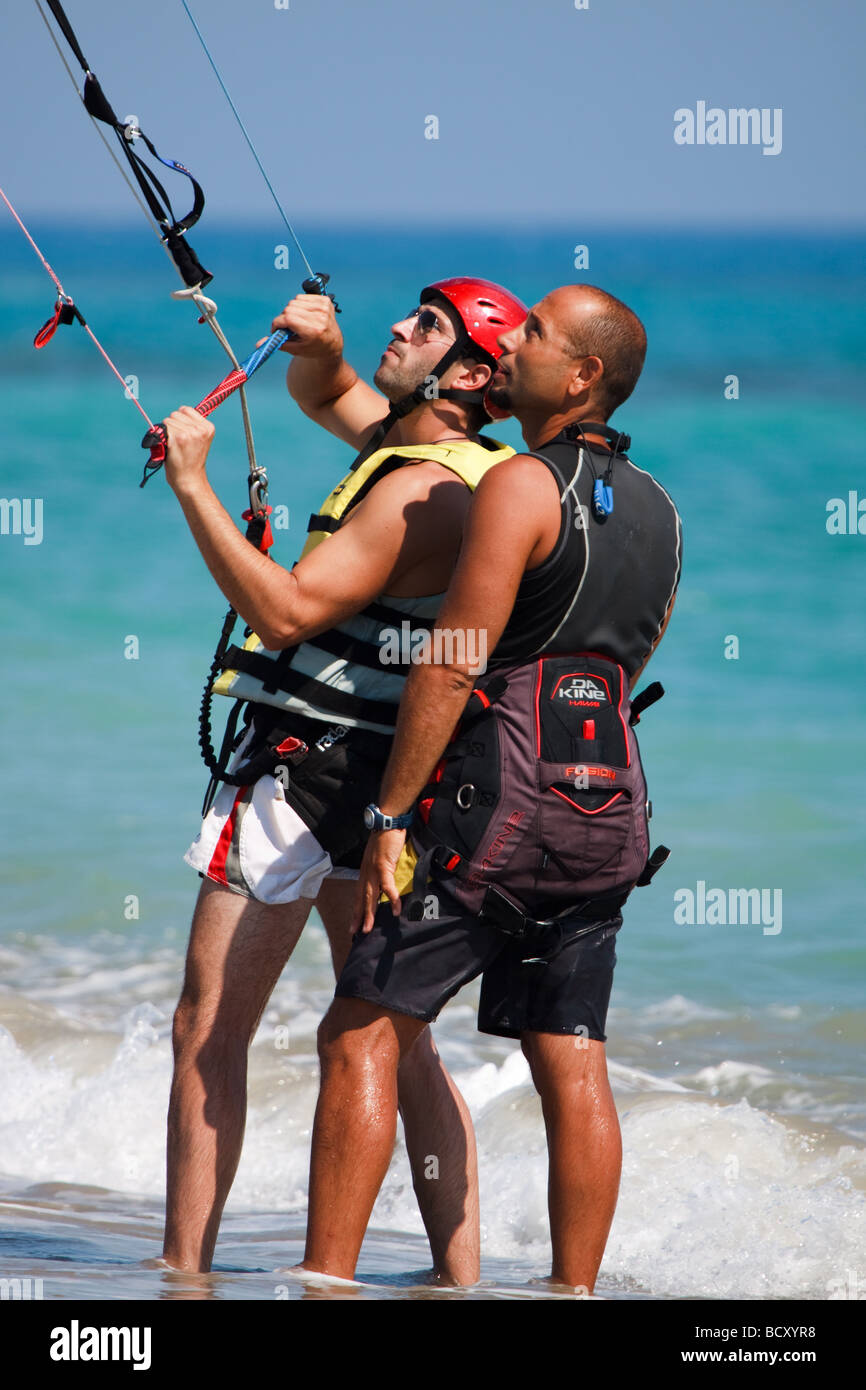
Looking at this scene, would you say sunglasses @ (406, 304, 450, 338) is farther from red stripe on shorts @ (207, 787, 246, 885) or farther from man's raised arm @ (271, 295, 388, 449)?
red stripe on shorts @ (207, 787, 246, 885)

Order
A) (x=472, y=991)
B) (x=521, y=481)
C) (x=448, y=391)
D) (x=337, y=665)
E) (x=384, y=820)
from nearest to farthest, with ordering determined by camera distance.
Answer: (x=521, y=481)
(x=384, y=820)
(x=337, y=665)
(x=448, y=391)
(x=472, y=991)

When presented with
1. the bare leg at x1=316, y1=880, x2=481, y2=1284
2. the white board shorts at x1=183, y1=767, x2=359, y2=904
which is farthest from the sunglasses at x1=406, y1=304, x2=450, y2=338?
the bare leg at x1=316, y1=880, x2=481, y2=1284

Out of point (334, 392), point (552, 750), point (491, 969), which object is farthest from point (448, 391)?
point (491, 969)

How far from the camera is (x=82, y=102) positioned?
343 centimetres

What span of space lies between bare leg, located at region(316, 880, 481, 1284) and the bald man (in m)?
0.58

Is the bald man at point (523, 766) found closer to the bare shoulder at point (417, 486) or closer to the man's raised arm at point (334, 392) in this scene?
the bare shoulder at point (417, 486)

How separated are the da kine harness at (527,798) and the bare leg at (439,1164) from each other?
0.71m

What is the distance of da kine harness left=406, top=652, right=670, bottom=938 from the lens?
2.83 metres

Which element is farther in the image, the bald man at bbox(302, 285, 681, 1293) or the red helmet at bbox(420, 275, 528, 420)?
the red helmet at bbox(420, 275, 528, 420)

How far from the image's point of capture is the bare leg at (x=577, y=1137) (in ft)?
9.90

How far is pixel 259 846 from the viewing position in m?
3.15

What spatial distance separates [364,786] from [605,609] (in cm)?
64

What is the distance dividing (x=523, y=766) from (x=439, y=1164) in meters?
1.15

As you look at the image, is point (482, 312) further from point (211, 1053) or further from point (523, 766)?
point (211, 1053)
